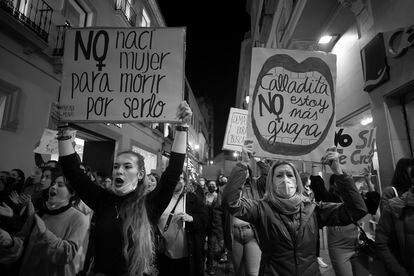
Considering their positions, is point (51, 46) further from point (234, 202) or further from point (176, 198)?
point (234, 202)

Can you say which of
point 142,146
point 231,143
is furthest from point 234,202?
point 142,146

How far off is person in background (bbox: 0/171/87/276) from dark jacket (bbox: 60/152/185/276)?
19.9 inches

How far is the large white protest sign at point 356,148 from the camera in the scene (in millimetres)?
4711

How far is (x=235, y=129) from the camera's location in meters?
6.13

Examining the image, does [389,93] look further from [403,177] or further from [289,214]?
[289,214]

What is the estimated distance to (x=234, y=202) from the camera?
7.84 ft

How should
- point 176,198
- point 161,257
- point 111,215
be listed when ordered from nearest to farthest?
point 111,215
point 161,257
point 176,198

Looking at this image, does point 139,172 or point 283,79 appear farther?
point 283,79

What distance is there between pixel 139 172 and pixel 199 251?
2.10m

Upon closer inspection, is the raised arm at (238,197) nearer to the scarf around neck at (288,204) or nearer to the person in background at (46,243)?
the scarf around neck at (288,204)

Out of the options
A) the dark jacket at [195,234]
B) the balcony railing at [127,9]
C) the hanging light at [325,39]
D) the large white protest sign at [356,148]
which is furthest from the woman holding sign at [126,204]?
the balcony railing at [127,9]

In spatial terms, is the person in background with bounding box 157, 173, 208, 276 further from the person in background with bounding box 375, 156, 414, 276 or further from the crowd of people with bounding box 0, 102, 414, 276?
the person in background with bounding box 375, 156, 414, 276

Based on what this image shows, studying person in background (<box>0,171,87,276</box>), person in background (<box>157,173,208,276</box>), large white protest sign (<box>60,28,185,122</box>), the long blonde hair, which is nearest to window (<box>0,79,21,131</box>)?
large white protest sign (<box>60,28,185,122</box>)

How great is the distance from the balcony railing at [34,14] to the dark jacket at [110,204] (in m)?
6.02
